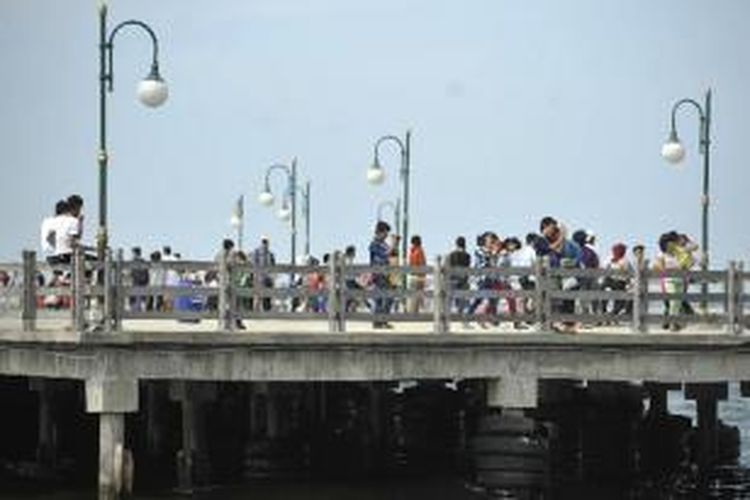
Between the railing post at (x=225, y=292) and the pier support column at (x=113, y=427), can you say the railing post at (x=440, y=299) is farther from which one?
the pier support column at (x=113, y=427)

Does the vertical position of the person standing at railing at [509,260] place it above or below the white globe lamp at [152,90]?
below

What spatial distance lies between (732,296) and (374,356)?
19.4ft

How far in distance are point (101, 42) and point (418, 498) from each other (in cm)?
966

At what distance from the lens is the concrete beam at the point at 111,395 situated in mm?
23422

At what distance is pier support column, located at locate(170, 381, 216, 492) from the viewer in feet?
92.5

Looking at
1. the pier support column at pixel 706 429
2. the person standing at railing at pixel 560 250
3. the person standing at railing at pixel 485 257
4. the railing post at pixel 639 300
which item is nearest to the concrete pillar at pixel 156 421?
the person standing at railing at pixel 485 257

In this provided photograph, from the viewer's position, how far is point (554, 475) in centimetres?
3356

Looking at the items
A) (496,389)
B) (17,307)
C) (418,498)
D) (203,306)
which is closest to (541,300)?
(496,389)

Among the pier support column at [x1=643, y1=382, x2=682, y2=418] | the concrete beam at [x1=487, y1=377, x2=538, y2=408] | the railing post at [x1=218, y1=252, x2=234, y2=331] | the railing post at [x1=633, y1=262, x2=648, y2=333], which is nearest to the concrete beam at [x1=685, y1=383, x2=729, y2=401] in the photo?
the pier support column at [x1=643, y1=382, x2=682, y2=418]

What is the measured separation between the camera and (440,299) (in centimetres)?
2550

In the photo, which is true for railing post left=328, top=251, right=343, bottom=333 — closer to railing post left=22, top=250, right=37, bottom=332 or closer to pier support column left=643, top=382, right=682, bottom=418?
railing post left=22, top=250, right=37, bottom=332

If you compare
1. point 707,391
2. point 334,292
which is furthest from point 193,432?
point 707,391

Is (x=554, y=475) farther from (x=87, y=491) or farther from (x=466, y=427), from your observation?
(x=87, y=491)

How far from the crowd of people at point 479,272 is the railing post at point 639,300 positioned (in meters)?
0.13
